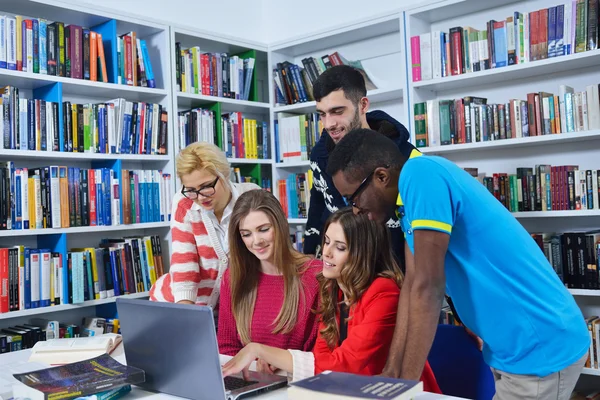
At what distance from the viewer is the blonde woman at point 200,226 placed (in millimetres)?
2348

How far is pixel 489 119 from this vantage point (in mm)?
3109

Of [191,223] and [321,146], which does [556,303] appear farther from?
[191,223]

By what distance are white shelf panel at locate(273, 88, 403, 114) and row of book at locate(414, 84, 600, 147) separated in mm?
245

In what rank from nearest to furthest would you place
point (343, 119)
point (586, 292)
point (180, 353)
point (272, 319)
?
point (180, 353)
point (272, 319)
point (343, 119)
point (586, 292)

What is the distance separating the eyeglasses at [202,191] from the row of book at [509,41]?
4.98 feet

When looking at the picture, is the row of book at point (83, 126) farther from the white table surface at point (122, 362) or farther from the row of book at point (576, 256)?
the row of book at point (576, 256)

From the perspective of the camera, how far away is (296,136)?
156 inches

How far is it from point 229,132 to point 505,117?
66.3 inches

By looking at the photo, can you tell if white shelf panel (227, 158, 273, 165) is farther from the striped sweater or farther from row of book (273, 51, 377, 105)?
the striped sweater

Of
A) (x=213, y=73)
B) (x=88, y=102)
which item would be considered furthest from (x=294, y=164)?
(x=88, y=102)

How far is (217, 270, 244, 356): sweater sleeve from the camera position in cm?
198

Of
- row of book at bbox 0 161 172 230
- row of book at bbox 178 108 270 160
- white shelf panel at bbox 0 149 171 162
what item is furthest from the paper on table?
row of book at bbox 178 108 270 160

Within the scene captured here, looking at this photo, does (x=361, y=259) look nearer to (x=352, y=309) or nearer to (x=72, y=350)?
(x=352, y=309)

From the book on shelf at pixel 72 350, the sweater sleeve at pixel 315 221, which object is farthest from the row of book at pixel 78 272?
the sweater sleeve at pixel 315 221
